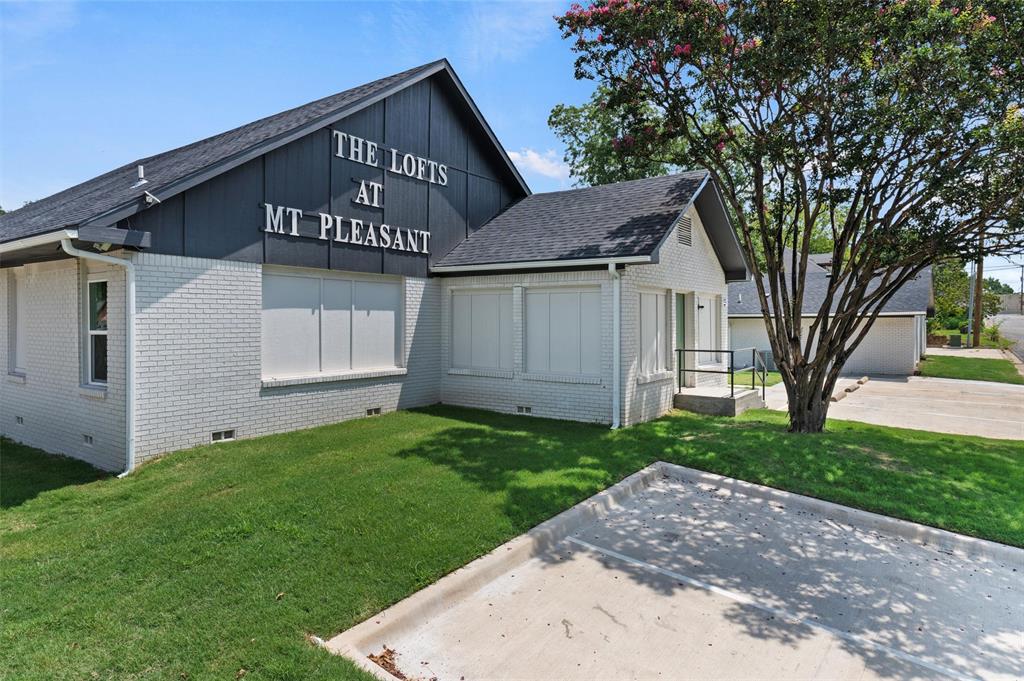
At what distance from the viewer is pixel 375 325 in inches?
437

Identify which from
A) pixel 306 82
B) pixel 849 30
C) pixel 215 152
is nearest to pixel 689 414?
pixel 849 30

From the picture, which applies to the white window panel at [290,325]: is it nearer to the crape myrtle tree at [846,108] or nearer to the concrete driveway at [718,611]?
the concrete driveway at [718,611]

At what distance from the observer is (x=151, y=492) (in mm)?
6484

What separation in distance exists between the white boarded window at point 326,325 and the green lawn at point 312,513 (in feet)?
4.19

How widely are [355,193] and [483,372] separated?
4465 mm

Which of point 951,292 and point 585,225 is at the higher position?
point 951,292

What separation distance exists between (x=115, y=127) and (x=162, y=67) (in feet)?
9.03

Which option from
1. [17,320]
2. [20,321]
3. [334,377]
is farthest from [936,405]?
[17,320]

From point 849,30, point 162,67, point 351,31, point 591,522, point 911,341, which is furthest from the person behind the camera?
point 911,341

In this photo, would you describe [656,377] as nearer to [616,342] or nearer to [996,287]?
[616,342]

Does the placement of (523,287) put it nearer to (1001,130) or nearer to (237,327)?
(237,327)

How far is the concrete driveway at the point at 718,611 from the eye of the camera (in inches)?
144

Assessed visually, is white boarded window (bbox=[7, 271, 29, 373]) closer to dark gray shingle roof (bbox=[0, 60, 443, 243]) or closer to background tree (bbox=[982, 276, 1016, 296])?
dark gray shingle roof (bbox=[0, 60, 443, 243])

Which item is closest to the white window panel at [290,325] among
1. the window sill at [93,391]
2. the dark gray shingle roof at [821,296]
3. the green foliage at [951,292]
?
the window sill at [93,391]
